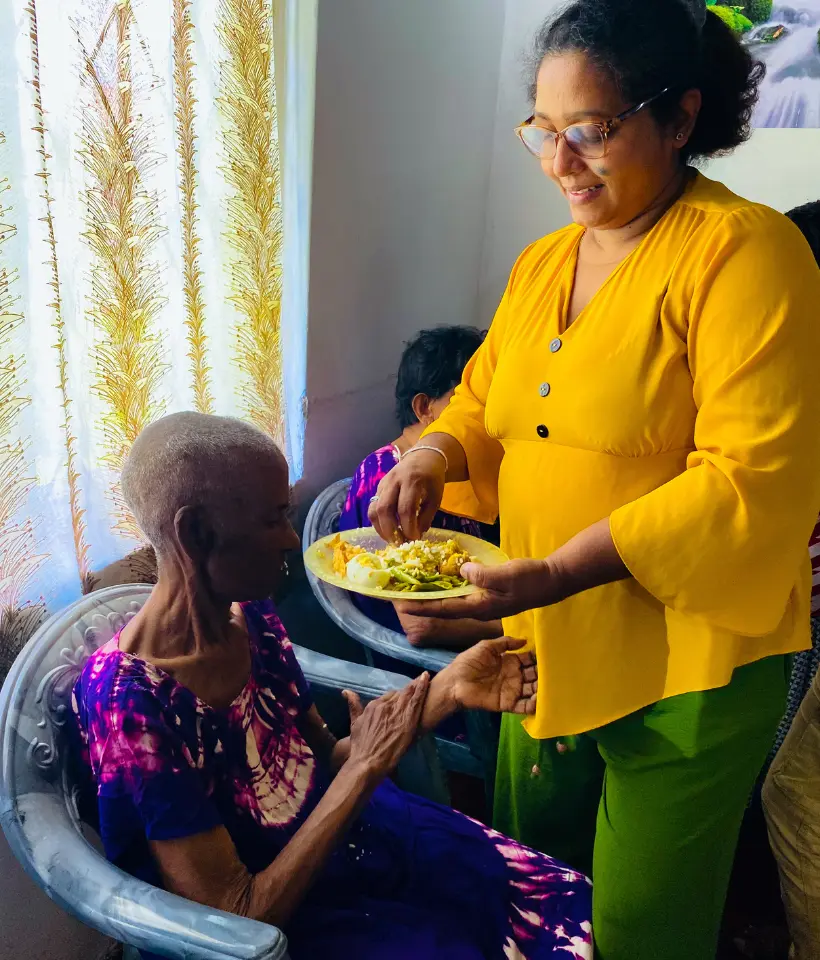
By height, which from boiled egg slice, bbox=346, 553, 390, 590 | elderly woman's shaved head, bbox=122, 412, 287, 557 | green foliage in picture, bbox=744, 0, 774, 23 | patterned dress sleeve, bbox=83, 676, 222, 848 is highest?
green foliage in picture, bbox=744, 0, 774, 23

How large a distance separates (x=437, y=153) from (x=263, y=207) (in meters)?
1.06

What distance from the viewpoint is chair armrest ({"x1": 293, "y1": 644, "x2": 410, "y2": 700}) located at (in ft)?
4.83

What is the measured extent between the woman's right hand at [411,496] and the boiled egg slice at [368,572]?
54 millimetres

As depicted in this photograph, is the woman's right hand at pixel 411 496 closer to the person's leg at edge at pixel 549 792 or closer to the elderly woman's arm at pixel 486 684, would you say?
the elderly woman's arm at pixel 486 684

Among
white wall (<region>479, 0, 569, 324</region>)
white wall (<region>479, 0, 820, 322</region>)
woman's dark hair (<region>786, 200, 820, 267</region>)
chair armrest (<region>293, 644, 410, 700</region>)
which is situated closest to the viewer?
chair armrest (<region>293, 644, 410, 700</region>)

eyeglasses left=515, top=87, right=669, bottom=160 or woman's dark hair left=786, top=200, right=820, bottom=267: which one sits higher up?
eyeglasses left=515, top=87, right=669, bottom=160

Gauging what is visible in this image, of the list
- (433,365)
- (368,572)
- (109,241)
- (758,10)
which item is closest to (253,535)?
(368,572)

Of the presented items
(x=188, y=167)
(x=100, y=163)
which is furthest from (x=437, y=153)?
(x=100, y=163)

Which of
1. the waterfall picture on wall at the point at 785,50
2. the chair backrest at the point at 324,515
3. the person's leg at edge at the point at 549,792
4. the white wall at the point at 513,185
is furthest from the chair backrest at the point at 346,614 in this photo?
the waterfall picture on wall at the point at 785,50

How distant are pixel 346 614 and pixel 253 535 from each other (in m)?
0.86

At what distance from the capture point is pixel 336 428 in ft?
7.80

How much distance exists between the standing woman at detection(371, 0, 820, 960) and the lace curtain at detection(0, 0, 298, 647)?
27.6 inches

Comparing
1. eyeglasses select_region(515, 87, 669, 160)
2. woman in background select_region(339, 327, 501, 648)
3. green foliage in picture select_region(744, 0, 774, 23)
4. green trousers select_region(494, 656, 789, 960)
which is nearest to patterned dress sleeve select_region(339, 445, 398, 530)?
woman in background select_region(339, 327, 501, 648)

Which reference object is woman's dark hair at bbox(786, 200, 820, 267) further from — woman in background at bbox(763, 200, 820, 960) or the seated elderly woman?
the seated elderly woman
